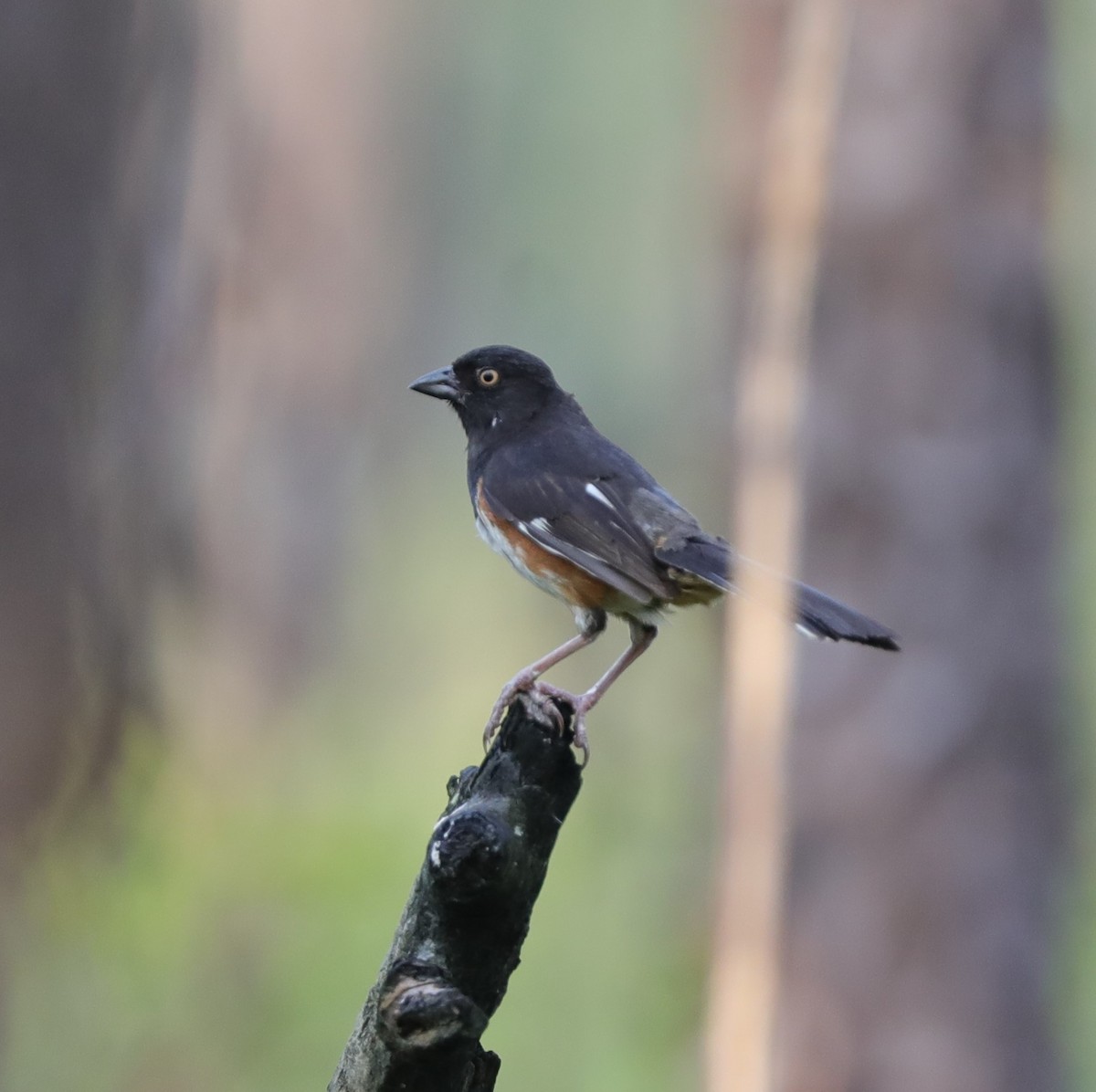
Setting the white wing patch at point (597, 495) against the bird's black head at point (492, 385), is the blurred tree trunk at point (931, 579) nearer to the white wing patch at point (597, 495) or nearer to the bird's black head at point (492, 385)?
the bird's black head at point (492, 385)

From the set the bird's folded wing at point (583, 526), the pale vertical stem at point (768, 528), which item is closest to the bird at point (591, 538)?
the bird's folded wing at point (583, 526)

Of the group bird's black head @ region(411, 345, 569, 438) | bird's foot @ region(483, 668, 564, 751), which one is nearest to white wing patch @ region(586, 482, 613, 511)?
bird's black head @ region(411, 345, 569, 438)

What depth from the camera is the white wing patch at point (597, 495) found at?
4000 mm

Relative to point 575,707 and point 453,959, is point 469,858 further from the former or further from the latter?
point 575,707

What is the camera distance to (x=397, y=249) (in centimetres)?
1038

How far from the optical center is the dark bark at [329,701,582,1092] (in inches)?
70.9

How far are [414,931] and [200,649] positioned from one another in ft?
13.3

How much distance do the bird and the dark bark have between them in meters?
1.20

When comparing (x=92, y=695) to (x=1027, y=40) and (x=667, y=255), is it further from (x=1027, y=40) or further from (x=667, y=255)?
(x=667, y=255)

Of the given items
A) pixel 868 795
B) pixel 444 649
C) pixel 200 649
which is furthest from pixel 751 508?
pixel 444 649

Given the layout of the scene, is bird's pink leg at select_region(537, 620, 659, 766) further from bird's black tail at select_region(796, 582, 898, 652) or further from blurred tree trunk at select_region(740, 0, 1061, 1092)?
blurred tree trunk at select_region(740, 0, 1061, 1092)

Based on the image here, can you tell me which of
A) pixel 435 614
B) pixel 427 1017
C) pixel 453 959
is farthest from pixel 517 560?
pixel 435 614

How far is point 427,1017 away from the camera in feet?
5.86

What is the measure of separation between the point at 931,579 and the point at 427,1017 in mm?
3979
